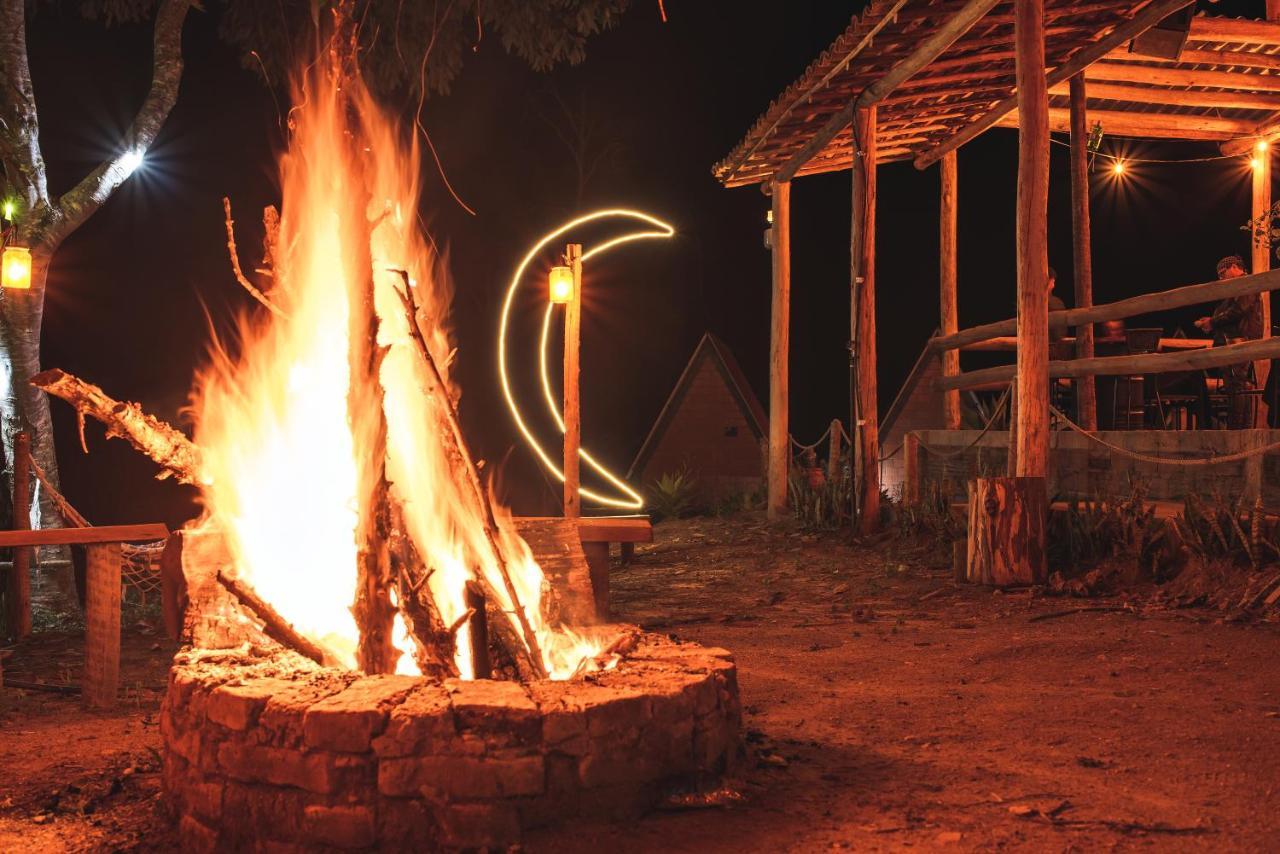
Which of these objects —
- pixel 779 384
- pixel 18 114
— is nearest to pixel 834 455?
pixel 779 384

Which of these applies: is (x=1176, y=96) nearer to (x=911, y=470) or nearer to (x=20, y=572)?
(x=911, y=470)

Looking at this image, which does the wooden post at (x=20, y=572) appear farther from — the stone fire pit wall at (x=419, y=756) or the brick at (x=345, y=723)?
the brick at (x=345, y=723)

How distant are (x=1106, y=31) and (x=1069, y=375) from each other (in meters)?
3.17

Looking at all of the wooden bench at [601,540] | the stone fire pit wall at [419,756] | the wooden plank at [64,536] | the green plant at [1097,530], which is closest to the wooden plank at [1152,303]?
the green plant at [1097,530]

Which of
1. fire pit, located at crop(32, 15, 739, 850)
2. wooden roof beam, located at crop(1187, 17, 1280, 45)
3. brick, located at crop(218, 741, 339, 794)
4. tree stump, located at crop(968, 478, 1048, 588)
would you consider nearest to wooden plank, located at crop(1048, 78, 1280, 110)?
wooden roof beam, located at crop(1187, 17, 1280, 45)

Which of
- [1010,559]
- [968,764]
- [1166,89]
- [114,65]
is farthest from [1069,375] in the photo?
[114,65]

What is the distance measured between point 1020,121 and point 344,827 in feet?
23.8

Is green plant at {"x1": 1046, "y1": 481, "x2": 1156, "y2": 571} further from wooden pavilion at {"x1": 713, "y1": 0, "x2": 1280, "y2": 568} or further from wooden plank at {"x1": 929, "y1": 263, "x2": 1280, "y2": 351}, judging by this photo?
wooden plank at {"x1": 929, "y1": 263, "x2": 1280, "y2": 351}

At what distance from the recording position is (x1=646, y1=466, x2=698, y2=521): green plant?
17.3m

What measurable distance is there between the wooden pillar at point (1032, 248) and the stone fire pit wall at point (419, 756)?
16.9 ft

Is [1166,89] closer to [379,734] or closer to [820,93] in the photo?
[820,93]

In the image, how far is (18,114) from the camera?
1052 cm

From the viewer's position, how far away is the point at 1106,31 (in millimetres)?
9969

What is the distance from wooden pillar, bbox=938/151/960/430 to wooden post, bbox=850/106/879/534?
5.26ft
